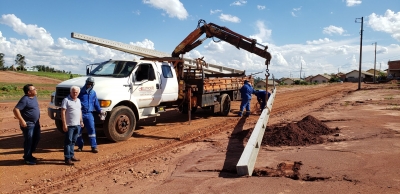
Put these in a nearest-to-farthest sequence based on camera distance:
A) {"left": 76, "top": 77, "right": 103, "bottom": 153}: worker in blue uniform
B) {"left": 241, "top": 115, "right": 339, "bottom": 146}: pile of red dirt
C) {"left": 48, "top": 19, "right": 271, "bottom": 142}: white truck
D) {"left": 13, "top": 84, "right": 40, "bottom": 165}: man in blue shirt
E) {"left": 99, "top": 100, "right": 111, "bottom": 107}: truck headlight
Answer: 1. {"left": 13, "top": 84, "right": 40, "bottom": 165}: man in blue shirt
2. {"left": 76, "top": 77, "right": 103, "bottom": 153}: worker in blue uniform
3. {"left": 241, "top": 115, "right": 339, "bottom": 146}: pile of red dirt
4. {"left": 99, "top": 100, "right": 111, "bottom": 107}: truck headlight
5. {"left": 48, "top": 19, "right": 271, "bottom": 142}: white truck

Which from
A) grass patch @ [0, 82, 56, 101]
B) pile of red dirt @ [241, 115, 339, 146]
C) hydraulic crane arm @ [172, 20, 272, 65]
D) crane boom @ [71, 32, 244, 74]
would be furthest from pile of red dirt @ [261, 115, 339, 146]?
grass patch @ [0, 82, 56, 101]

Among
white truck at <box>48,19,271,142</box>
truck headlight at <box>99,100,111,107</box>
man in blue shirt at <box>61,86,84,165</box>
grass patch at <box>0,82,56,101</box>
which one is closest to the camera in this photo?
man in blue shirt at <box>61,86,84,165</box>

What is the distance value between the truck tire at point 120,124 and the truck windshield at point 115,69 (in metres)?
1.15

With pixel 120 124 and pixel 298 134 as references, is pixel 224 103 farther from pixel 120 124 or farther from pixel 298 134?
pixel 120 124

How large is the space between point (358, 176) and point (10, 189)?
217 inches

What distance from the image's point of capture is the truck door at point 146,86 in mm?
8609

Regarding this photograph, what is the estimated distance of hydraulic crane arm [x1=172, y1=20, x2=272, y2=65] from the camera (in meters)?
11.1

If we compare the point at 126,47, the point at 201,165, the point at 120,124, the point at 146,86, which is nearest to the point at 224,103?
the point at 126,47

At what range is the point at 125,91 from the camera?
816 cm

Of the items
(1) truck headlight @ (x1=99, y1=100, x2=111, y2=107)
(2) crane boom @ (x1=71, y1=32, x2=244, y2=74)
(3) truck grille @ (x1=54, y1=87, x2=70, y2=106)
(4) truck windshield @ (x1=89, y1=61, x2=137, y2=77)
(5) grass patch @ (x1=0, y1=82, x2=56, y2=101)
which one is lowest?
(5) grass patch @ (x1=0, y1=82, x2=56, y2=101)

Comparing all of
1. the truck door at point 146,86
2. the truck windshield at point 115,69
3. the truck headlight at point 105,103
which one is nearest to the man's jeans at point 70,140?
the truck headlight at point 105,103

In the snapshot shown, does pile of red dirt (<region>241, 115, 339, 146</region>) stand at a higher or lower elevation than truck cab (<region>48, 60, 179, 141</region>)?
lower

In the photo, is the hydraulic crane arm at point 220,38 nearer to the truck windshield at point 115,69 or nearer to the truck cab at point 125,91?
the truck cab at point 125,91

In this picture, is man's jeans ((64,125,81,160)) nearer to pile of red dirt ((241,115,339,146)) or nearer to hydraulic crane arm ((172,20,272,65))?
pile of red dirt ((241,115,339,146))
